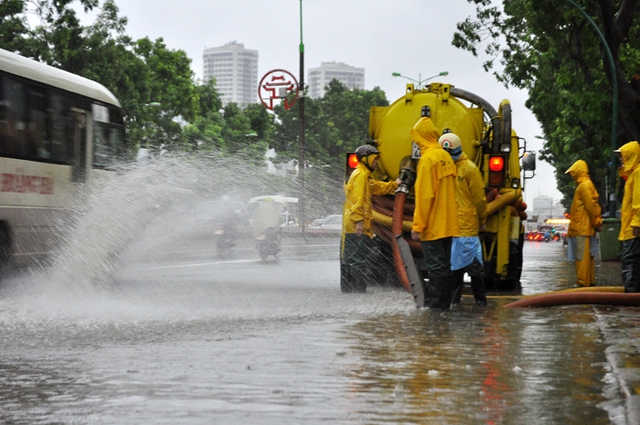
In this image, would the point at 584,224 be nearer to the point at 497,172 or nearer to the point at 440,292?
the point at 497,172

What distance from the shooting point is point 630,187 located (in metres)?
11.3

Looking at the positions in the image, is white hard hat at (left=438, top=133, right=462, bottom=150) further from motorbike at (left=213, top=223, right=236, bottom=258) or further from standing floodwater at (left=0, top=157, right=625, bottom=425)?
motorbike at (left=213, top=223, right=236, bottom=258)

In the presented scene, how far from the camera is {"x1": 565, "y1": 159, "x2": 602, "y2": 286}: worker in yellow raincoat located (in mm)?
13602

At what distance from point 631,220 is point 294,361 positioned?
604 centimetres

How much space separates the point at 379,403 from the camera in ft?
17.0

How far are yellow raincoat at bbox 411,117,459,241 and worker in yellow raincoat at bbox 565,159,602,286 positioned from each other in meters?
4.37

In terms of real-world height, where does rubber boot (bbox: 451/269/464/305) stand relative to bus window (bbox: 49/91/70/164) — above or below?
below

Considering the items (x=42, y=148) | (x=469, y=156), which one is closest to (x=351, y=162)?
(x=469, y=156)

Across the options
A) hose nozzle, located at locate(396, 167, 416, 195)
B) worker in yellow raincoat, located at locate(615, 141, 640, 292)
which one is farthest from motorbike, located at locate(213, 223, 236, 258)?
worker in yellow raincoat, located at locate(615, 141, 640, 292)

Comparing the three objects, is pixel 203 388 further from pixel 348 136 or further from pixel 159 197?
pixel 348 136

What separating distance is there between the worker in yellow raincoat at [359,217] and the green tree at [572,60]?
10511 millimetres

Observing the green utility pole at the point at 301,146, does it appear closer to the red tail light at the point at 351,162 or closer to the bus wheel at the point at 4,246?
the red tail light at the point at 351,162

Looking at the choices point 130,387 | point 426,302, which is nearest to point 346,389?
point 130,387

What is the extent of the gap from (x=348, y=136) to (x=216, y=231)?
57.6 m
